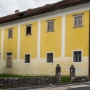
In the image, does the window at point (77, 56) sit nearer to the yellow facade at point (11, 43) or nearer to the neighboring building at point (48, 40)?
the neighboring building at point (48, 40)

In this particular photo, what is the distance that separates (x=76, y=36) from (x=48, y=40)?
12.6 ft

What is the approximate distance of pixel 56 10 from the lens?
26.2 metres

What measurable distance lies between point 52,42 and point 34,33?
322 cm

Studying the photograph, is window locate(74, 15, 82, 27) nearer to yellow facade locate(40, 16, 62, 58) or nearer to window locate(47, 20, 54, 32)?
yellow facade locate(40, 16, 62, 58)

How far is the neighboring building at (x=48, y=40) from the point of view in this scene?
23.9m

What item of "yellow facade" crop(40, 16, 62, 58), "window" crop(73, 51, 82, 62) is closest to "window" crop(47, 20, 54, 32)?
"yellow facade" crop(40, 16, 62, 58)

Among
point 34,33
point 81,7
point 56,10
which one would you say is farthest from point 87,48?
point 34,33

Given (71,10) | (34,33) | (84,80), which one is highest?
(71,10)

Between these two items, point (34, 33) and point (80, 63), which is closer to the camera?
point (80, 63)

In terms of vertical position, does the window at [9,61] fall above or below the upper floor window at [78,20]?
below

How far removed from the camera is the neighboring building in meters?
23.9

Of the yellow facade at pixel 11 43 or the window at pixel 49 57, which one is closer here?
the window at pixel 49 57

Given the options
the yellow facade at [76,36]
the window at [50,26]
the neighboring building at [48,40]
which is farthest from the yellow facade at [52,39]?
the yellow facade at [76,36]

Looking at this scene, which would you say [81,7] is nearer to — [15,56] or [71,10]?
[71,10]
